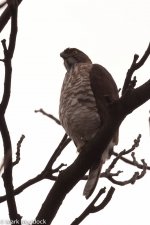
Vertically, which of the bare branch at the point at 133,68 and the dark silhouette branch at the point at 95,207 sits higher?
the bare branch at the point at 133,68

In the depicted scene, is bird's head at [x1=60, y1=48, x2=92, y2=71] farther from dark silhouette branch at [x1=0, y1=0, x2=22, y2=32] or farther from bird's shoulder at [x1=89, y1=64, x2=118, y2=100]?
dark silhouette branch at [x1=0, y1=0, x2=22, y2=32]

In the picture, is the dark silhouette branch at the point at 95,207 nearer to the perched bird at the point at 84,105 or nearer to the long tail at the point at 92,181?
the long tail at the point at 92,181

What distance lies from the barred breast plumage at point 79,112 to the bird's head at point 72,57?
40.4 inches

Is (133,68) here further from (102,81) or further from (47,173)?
(102,81)

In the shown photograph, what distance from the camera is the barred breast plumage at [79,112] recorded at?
474 cm

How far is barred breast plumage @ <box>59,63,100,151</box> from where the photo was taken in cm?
474

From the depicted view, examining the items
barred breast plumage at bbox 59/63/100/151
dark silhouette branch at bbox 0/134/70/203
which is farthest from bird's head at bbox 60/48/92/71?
dark silhouette branch at bbox 0/134/70/203

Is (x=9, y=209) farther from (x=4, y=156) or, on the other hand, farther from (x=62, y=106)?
(x=62, y=106)

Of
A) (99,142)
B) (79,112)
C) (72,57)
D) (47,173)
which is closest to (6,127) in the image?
(99,142)

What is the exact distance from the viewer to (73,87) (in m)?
5.10

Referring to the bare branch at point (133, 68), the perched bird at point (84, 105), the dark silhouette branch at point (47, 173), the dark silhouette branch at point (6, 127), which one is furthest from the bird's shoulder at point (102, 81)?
the dark silhouette branch at point (6, 127)

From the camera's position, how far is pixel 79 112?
15.8ft

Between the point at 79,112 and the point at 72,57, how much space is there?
1.67m

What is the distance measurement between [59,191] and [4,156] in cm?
41
